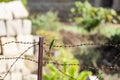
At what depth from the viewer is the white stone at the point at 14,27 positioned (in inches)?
308

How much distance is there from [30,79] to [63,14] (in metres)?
7.82

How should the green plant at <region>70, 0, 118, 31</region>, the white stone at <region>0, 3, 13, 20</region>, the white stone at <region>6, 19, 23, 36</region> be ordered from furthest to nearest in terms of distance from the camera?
1. the green plant at <region>70, 0, 118, 31</region>
2. the white stone at <region>6, 19, 23, 36</region>
3. the white stone at <region>0, 3, 13, 20</region>

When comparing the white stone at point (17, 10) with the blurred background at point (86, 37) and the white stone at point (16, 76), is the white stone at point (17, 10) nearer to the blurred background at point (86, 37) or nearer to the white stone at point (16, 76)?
the blurred background at point (86, 37)

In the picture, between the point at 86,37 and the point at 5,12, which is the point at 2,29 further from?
the point at 86,37

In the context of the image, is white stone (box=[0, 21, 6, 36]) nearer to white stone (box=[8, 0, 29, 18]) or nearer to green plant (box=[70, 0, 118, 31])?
white stone (box=[8, 0, 29, 18])

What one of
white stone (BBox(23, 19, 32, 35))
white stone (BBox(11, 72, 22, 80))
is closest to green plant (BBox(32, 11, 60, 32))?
white stone (BBox(23, 19, 32, 35))

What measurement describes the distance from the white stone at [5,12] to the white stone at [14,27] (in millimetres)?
104

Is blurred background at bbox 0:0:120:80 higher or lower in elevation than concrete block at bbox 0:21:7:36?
lower

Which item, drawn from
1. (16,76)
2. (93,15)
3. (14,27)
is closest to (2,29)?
(14,27)

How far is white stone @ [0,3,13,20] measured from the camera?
764 centimetres

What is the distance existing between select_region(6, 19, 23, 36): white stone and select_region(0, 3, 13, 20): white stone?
10 cm

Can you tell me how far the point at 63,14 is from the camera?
14.8 meters

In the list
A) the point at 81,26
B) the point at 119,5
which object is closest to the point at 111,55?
the point at 81,26

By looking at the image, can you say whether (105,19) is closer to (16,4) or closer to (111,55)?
(111,55)
